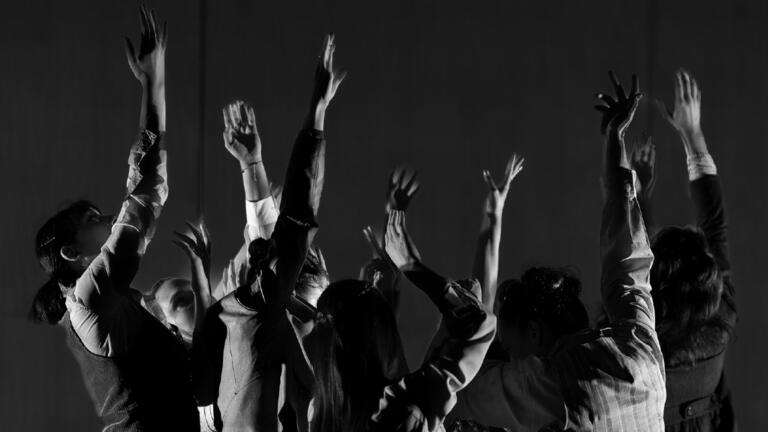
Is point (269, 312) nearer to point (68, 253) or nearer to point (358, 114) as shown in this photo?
point (68, 253)

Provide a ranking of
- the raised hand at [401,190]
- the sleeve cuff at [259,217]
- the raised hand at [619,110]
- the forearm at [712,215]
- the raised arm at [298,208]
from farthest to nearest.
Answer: the forearm at [712,215] < the sleeve cuff at [259,217] < the raised hand at [619,110] < the raised hand at [401,190] < the raised arm at [298,208]

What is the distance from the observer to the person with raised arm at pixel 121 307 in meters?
2.05

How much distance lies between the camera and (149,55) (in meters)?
2.29

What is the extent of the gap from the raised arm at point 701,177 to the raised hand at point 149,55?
1227 millimetres

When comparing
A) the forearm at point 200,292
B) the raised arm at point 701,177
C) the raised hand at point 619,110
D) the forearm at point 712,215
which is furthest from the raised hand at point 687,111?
the forearm at point 200,292

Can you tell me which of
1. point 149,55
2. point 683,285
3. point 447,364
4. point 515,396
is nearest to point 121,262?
point 149,55

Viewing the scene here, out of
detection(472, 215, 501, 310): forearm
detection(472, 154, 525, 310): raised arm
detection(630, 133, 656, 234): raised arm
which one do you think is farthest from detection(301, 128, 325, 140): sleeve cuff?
detection(630, 133, 656, 234): raised arm

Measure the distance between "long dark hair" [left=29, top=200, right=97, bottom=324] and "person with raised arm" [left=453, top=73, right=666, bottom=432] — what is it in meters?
0.84

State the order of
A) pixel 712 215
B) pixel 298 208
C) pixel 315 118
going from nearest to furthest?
pixel 298 208, pixel 315 118, pixel 712 215

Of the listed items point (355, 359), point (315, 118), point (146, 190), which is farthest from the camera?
point (146, 190)

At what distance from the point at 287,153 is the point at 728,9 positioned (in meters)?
1.65

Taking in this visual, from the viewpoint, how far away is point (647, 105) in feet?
12.3

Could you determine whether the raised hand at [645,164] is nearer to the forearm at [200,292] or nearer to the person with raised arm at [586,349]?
the person with raised arm at [586,349]

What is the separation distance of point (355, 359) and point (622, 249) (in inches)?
22.8
